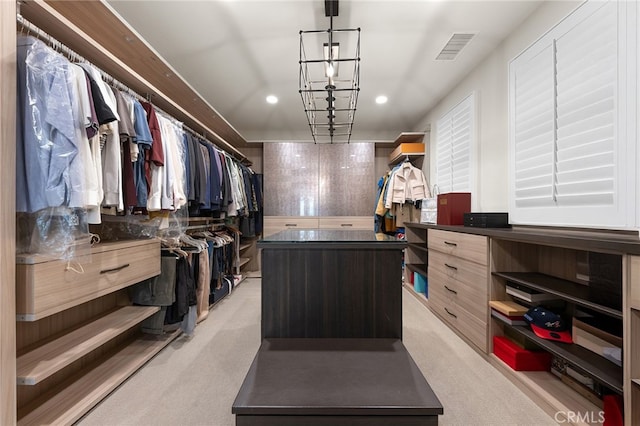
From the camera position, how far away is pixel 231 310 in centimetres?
292

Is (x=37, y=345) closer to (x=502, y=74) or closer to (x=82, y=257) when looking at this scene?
(x=82, y=257)

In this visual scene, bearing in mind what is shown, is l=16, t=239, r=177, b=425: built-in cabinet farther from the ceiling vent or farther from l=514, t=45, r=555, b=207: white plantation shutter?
the ceiling vent

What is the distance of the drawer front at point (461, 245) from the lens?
1.94 m

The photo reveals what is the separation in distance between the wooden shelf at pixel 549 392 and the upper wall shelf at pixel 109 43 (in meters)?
3.10

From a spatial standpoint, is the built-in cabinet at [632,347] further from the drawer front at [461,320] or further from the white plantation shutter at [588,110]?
the drawer front at [461,320]

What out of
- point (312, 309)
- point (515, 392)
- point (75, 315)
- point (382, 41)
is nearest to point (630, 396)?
point (515, 392)

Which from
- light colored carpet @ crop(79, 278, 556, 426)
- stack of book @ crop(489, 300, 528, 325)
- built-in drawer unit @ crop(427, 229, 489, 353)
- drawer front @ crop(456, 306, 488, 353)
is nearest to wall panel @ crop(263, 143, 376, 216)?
built-in drawer unit @ crop(427, 229, 489, 353)

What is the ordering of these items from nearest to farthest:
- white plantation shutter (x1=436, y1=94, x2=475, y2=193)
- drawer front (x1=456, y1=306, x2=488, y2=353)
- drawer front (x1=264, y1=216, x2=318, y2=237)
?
drawer front (x1=456, y1=306, x2=488, y2=353) < white plantation shutter (x1=436, y1=94, x2=475, y2=193) < drawer front (x1=264, y1=216, x2=318, y2=237)

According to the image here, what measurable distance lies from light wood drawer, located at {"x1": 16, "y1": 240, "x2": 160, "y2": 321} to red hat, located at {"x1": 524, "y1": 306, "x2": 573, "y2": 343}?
2.57m

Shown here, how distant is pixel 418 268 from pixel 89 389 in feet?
10.8

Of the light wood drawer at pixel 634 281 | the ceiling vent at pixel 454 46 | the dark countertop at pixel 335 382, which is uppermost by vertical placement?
the ceiling vent at pixel 454 46

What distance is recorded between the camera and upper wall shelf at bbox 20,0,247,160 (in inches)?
49.2

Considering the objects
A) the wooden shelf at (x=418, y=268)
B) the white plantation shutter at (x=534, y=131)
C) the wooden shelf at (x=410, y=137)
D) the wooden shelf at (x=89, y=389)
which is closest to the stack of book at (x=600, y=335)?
the white plantation shutter at (x=534, y=131)

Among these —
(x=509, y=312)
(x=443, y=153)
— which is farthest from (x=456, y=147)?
(x=509, y=312)
